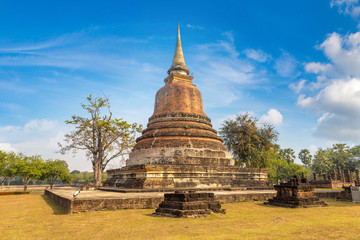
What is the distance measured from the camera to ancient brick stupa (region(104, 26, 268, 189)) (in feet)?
53.8

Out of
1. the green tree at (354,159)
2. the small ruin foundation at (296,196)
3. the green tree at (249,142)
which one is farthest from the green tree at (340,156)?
the small ruin foundation at (296,196)

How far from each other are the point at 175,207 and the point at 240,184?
11323 millimetres

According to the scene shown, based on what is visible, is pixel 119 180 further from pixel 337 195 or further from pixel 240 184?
pixel 337 195

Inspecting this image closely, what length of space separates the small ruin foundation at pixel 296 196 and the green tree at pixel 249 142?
1581 centimetres

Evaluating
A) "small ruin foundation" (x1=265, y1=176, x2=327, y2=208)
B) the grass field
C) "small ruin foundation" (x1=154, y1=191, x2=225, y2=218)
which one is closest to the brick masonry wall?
the grass field

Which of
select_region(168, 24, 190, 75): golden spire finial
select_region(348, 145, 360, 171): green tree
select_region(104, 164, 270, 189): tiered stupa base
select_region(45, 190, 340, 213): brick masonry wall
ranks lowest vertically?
select_region(45, 190, 340, 213): brick masonry wall

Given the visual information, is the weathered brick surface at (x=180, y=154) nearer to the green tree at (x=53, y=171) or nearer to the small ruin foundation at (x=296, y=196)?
the small ruin foundation at (x=296, y=196)

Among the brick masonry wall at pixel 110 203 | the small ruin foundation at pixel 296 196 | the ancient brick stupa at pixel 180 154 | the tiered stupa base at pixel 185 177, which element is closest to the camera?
the brick masonry wall at pixel 110 203

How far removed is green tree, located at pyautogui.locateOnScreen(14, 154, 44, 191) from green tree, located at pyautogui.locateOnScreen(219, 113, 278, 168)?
2495 centimetres

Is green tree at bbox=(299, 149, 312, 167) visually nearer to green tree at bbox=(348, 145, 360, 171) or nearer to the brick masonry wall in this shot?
green tree at bbox=(348, 145, 360, 171)

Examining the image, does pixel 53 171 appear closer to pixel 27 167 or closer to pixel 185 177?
pixel 27 167

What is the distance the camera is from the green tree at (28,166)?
32.2 m

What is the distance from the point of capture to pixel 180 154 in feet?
60.9

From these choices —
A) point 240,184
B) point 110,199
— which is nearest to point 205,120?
point 240,184
